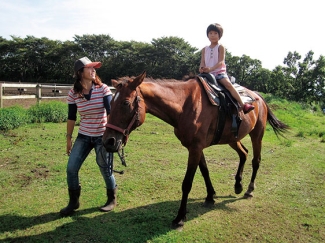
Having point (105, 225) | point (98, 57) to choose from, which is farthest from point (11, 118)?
point (98, 57)

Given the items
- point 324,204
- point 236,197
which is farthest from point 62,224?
point 324,204

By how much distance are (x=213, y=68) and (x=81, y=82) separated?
1866 mm

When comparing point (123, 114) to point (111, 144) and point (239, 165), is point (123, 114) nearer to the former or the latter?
point (111, 144)

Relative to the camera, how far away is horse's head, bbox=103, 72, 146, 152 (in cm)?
276

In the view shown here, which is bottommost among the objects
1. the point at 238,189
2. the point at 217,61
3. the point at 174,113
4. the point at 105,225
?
the point at 105,225

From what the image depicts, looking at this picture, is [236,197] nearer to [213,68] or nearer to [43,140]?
[213,68]

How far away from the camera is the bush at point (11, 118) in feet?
26.9

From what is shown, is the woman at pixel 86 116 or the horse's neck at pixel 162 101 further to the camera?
the woman at pixel 86 116

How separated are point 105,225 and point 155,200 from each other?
41.3 inches

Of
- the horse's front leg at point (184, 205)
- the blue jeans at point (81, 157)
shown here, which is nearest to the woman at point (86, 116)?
the blue jeans at point (81, 157)

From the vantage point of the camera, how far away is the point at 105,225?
3273mm

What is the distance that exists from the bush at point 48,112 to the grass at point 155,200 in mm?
Result: 3048

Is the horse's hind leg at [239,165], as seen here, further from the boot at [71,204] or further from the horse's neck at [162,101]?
the boot at [71,204]

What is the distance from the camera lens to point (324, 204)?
420 centimetres
